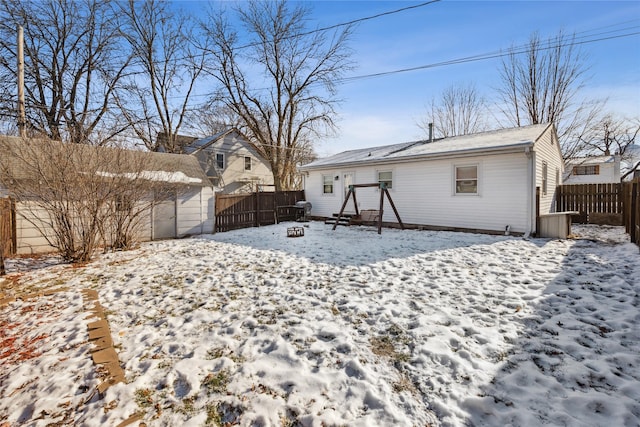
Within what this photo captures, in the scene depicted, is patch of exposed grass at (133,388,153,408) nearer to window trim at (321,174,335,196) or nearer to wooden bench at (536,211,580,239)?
wooden bench at (536,211,580,239)

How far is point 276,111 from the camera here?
70.0 ft

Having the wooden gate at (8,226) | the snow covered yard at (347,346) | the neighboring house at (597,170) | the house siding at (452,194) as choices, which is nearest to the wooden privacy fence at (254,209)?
the house siding at (452,194)

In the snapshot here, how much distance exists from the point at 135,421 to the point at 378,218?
9666mm

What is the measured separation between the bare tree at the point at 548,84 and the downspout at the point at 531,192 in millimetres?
14012

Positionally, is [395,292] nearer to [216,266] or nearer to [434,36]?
[216,266]

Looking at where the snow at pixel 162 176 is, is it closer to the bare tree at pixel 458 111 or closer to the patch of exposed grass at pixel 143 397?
the patch of exposed grass at pixel 143 397

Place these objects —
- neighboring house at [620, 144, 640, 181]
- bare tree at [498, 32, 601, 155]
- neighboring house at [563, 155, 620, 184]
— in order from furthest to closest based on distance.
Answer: neighboring house at [620, 144, 640, 181] → neighboring house at [563, 155, 620, 184] → bare tree at [498, 32, 601, 155]

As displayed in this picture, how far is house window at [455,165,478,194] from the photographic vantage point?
384 inches

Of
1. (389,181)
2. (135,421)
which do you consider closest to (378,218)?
(389,181)

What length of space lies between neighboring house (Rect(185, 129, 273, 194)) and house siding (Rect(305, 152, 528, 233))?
11.6 metres

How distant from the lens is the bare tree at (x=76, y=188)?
613 cm

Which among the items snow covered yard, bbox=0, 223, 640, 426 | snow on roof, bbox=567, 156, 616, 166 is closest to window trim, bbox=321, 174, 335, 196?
snow covered yard, bbox=0, 223, 640, 426

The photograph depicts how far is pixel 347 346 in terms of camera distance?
110 inches

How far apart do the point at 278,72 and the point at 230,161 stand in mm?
7731
